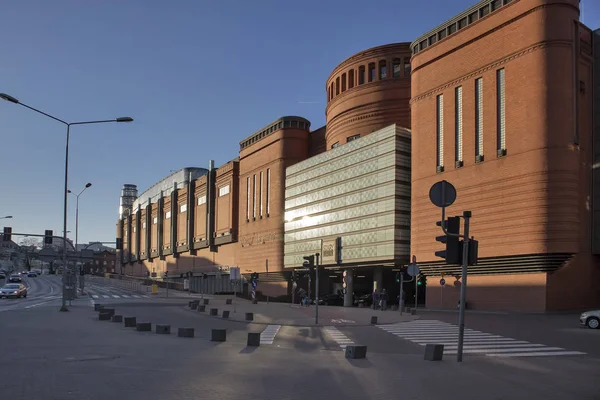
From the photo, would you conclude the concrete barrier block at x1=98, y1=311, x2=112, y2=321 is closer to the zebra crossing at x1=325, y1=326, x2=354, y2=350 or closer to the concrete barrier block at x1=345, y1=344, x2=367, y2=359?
the zebra crossing at x1=325, y1=326, x2=354, y2=350

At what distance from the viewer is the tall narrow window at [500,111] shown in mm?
36750

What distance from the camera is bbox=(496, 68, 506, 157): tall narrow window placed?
3675cm

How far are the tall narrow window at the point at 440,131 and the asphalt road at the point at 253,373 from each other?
25.7 m

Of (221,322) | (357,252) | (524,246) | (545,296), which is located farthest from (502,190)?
(221,322)

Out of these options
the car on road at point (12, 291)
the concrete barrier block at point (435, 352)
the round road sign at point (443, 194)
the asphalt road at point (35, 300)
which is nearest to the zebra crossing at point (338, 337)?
the concrete barrier block at point (435, 352)

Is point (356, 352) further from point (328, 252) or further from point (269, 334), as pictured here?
point (328, 252)

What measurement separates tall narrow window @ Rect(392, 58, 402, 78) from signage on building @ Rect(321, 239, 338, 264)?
16840 mm

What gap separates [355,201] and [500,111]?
16.8 metres

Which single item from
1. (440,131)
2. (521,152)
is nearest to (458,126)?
(440,131)

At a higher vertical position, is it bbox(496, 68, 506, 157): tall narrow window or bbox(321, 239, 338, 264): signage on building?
bbox(496, 68, 506, 157): tall narrow window

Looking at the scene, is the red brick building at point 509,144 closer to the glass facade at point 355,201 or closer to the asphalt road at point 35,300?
the glass facade at point 355,201

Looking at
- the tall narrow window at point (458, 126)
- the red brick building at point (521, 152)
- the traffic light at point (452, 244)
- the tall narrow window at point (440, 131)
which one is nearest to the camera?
the traffic light at point (452, 244)

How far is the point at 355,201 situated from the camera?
166 ft

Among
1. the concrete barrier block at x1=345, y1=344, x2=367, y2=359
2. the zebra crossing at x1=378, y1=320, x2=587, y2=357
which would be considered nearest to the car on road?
the zebra crossing at x1=378, y1=320, x2=587, y2=357
